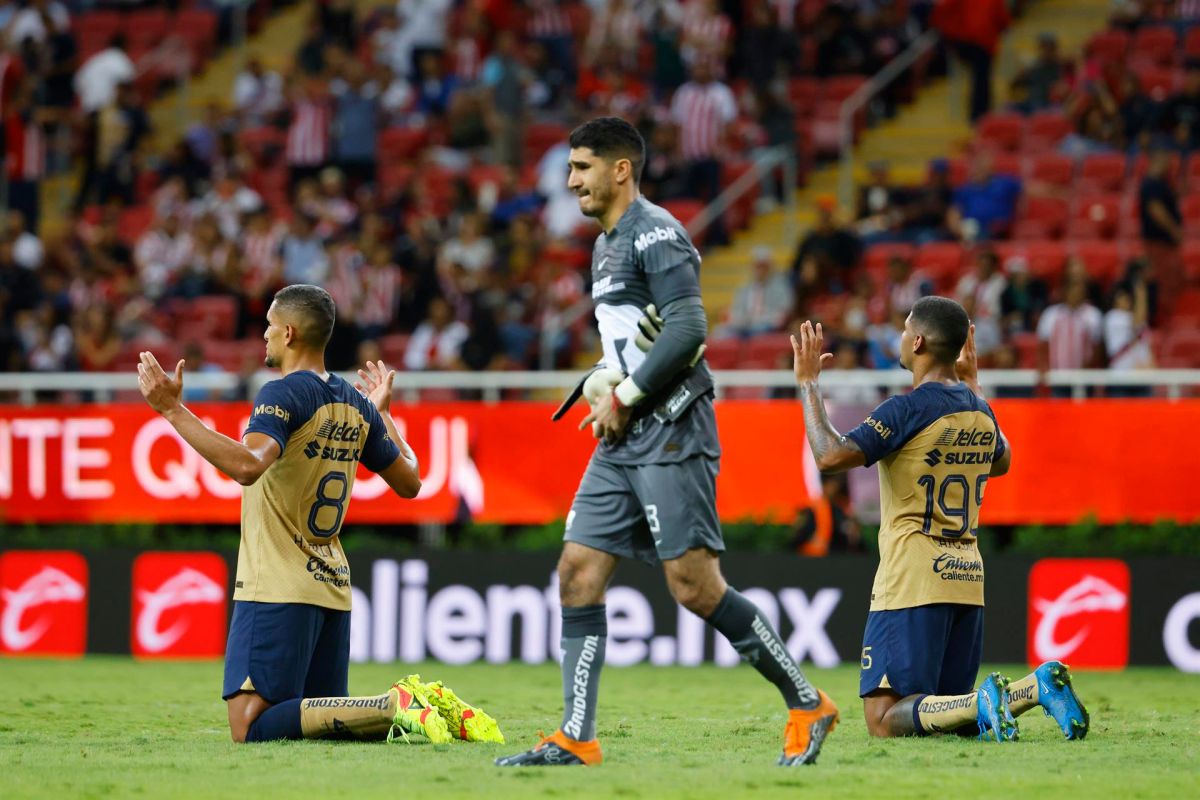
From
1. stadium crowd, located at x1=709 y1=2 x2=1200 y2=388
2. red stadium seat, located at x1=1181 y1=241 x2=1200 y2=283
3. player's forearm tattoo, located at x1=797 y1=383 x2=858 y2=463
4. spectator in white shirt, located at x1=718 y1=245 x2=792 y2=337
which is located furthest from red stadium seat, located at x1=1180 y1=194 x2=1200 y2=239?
player's forearm tattoo, located at x1=797 y1=383 x2=858 y2=463

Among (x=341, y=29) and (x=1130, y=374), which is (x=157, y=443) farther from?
(x=341, y=29)

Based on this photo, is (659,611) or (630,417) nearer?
(630,417)

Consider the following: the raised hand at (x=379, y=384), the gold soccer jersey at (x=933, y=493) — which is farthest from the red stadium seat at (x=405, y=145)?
the gold soccer jersey at (x=933, y=493)

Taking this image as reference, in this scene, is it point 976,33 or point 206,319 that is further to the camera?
point 976,33

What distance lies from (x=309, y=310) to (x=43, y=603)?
8.08m

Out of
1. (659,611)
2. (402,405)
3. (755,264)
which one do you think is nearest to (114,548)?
(402,405)

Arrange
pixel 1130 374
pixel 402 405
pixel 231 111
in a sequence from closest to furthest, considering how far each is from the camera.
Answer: pixel 1130 374 → pixel 402 405 → pixel 231 111

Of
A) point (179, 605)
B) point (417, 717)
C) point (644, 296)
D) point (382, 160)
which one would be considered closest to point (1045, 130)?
point (382, 160)

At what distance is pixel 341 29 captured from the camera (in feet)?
78.4

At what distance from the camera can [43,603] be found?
15.0 m

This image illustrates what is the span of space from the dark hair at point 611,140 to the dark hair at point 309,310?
4.67 ft

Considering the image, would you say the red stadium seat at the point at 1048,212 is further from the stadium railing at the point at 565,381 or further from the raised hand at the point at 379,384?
the raised hand at the point at 379,384

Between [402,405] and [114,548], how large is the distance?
2644mm

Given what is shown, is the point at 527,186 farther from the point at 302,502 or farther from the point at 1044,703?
the point at 1044,703
